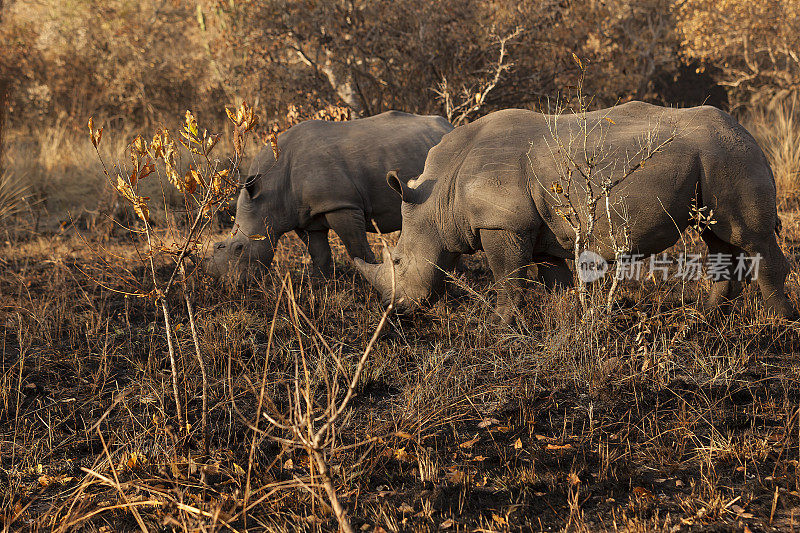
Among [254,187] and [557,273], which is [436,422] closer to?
[557,273]

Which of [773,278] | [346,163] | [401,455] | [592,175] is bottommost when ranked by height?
[401,455]

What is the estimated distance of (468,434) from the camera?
3908mm

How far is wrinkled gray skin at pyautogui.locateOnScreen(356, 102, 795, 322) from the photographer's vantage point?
459 cm

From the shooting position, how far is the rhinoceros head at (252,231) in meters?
6.38

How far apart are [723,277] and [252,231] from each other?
3783 millimetres

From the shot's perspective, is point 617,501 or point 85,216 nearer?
point 617,501

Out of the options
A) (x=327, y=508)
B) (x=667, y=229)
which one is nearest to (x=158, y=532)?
(x=327, y=508)

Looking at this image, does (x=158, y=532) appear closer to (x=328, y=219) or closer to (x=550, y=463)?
(x=550, y=463)

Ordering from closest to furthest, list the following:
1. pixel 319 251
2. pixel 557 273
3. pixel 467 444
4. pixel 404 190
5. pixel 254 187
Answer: pixel 467 444, pixel 404 190, pixel 557 273, pixel 254 187, pixel 319 251

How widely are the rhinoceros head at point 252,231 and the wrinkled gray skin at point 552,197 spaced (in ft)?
4.36

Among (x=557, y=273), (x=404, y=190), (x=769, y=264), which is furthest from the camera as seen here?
(x=557, y=273)

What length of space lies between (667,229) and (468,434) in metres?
1.94

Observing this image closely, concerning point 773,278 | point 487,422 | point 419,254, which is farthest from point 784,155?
point 487,422

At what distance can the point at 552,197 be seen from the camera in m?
4.80
